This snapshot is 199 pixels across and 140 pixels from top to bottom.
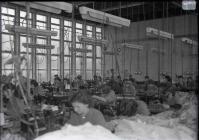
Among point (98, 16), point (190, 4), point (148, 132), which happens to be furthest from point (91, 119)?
point (98, 16)

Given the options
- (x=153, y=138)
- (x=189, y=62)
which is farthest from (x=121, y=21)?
(x=189, y=62)

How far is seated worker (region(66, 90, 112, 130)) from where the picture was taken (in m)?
3.27

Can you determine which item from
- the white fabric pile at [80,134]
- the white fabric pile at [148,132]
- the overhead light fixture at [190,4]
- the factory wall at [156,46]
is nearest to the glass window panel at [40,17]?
the factory wall at [156,46]

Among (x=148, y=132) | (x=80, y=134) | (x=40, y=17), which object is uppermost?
(x=40, y=17)

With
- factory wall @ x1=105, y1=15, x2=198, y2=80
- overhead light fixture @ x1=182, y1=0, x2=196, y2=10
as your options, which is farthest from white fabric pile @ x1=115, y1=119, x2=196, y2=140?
factory wall @ x1=105, y1=15, x2=198, y2=80

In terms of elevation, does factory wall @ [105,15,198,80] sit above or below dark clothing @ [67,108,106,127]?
above

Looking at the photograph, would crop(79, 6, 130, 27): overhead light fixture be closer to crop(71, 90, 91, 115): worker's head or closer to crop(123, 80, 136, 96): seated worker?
crop(123, 80, 136, 96): seated worker

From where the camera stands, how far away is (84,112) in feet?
10.9

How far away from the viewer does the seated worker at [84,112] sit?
3266 mm

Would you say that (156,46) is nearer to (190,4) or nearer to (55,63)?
(55,63)

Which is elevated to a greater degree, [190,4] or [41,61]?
[190,4]

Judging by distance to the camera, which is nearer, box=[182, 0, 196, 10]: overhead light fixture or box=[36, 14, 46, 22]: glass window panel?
box=[182, 0, 196, 10]: overhead light fixture

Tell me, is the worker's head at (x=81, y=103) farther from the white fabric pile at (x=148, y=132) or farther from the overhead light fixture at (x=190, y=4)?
the overhead light fixture at (x=190, y=4)

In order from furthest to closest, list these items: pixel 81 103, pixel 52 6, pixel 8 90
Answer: pixel 52 6, pixel 8 90, pixel 81 103
